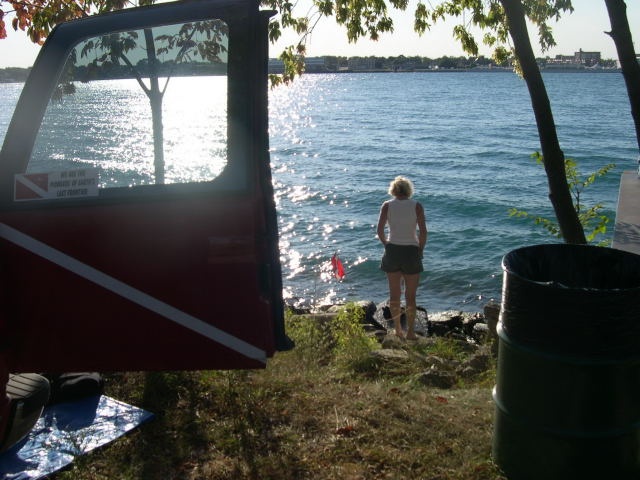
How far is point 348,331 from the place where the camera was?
7410mm

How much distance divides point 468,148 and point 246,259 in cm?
4228

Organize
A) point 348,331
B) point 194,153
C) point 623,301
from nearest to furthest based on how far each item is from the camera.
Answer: point 623,301
point 194,153
point 348,331

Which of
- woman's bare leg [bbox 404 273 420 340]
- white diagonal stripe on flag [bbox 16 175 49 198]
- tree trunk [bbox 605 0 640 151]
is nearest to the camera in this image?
white diagonal stripe on flag [bbox 16 175 49 198]

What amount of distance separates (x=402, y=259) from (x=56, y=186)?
5.48 meters

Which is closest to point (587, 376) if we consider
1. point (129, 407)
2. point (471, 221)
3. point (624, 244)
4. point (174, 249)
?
point (174, 249)

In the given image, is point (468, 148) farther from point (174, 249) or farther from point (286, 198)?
point (174, 249)

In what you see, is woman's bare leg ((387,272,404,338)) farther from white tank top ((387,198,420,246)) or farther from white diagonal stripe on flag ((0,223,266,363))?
white diagonal stripe on flag ((0,223,266,363))

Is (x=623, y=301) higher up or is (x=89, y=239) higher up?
(x=89, y=239)

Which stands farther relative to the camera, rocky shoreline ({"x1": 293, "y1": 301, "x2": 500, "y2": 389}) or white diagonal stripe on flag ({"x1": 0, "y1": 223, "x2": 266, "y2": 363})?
rocky shoreline ({"x1": 293, "y1": 301, "x2": 500, "y2": 389})

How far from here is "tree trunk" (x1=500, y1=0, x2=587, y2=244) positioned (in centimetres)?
531

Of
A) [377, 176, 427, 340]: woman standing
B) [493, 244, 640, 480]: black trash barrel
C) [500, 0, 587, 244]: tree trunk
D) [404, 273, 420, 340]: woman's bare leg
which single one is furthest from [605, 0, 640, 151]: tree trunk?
[404, 273, 420, 340]: woman's bare leg

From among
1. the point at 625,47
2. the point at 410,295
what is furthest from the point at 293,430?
the point at 410,295

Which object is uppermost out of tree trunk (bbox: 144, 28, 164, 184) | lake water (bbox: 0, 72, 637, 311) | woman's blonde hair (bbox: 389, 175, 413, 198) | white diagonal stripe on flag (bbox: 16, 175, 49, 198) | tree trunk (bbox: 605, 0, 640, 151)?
tree trunk (bbox: 605, 0, 640, 151)

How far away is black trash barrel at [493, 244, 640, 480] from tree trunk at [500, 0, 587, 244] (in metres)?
2.32
